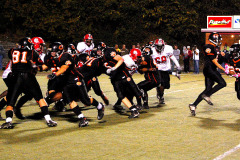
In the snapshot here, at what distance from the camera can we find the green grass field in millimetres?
6223

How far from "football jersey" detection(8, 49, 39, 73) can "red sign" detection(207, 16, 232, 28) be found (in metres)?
22.6

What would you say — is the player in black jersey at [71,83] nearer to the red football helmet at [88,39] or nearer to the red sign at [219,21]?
the red football helmet at [88,39]

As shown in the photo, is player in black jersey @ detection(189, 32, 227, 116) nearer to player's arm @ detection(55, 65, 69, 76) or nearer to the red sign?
player's arm @ detection(55, 65, 69, 76)

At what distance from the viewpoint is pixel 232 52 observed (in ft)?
30.0

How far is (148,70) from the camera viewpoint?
1102 centimetres

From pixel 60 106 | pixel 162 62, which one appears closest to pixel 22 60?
pixel 60 106

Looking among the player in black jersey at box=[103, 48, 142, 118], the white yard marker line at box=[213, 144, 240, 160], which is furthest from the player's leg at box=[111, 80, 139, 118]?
the white yard marker line at box=[213, 144, 240, 160]

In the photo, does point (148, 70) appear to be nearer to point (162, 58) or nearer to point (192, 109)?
point (162, 58)

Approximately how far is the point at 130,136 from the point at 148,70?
380cm

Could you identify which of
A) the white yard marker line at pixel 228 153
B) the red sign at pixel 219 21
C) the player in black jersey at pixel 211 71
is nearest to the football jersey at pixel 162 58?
the player in black jersey at pixel 211 71

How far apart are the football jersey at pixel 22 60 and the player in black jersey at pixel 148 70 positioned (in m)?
3.35

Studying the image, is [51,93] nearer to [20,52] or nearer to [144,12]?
[20,52]

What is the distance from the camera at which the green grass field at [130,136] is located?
6223 mm

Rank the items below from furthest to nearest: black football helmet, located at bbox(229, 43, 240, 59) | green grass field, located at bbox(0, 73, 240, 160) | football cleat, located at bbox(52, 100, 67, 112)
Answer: football cleat, located at bbox(52, 100, 67, 112) → black football helmet, located at bbox(229, 43, 240, 59) → green grass field, located at bbox(0, 73, 240, 160)
